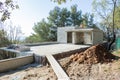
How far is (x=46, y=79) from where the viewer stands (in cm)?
718

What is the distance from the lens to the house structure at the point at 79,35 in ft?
71.7

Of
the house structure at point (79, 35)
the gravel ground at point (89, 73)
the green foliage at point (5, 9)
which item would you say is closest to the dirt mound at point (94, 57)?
the gravel ground at point (89, 73)

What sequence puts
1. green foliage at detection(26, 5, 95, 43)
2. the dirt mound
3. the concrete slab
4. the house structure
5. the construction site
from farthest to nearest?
1. green foliage at detection(26, 5, 95, 43)
2. the house structure
3. the concrete slab
4. the dirt mound
5. the construction site

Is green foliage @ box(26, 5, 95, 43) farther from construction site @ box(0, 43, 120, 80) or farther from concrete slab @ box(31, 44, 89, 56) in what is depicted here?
construction site @ box(0, 43, 120, 80)

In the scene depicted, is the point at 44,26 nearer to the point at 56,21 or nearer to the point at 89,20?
the point at 56,21

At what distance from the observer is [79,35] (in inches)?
925

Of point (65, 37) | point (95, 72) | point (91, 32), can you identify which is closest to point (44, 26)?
point (65, 37)

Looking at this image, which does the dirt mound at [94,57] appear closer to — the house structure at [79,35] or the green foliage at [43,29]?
the house structure at [79,35]

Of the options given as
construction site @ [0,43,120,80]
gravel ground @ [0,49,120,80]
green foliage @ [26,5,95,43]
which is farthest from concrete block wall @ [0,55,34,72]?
green foliage @ [26,5,95,43]

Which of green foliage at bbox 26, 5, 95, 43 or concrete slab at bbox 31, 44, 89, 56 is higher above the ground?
green foliage at bbox 26, 5, 95, 43

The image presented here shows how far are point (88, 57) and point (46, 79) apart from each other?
329cm

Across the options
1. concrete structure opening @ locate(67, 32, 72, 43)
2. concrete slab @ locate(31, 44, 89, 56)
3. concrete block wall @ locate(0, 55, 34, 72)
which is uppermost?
concrete structure opening @ locate(67, 32, 72, 43)

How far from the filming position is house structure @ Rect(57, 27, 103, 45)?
2184 centimetres

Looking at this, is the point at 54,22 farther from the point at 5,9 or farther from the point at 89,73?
the point at 5,9
